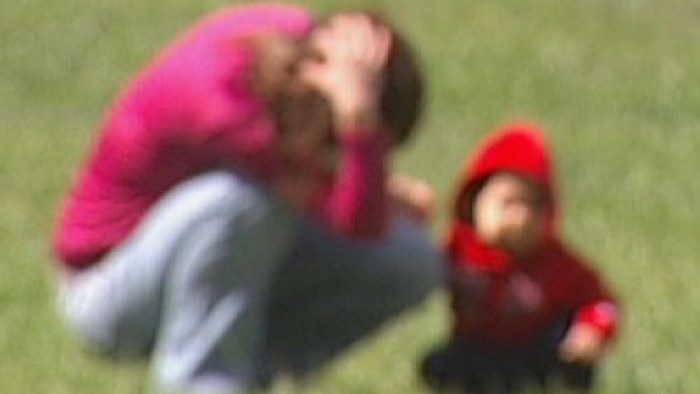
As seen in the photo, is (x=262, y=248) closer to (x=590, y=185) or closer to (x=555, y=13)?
(x=590, y=185)

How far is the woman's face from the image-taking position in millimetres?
5445

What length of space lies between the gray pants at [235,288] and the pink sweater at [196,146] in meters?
0.05

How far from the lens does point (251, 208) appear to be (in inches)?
202

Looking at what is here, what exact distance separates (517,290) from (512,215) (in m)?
0.16

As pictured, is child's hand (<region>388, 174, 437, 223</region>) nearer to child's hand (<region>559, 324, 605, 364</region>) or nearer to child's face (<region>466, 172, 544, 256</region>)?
child's face (<region>466, 172, 544, 256</region>)

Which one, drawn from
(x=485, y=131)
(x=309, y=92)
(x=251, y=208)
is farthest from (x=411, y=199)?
(x=485, y=131)

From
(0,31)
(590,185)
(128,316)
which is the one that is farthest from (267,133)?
(0,31)

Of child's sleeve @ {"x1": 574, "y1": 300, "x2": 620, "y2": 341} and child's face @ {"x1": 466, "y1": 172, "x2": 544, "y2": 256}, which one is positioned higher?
child's face @ {"x1": 466, "y1": 172, "x2": 544, "y2": 256}

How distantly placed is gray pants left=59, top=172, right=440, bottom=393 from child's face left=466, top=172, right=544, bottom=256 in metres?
0.14

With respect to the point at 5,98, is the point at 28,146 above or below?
above

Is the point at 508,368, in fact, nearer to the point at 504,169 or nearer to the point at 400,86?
the point at 504,169

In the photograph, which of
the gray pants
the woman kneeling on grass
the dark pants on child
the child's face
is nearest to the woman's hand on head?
the woman kneeling on grass

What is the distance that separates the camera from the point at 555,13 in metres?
12.8

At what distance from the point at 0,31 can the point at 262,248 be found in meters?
7.23
